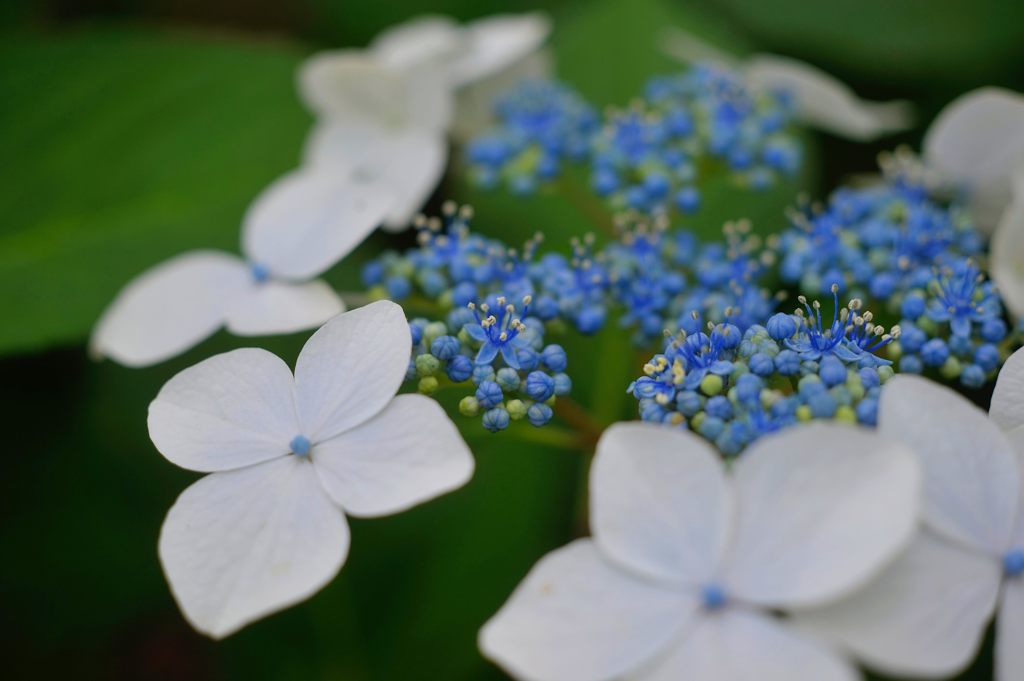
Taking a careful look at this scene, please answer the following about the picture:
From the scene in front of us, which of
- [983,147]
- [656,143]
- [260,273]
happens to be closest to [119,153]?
[260,273]

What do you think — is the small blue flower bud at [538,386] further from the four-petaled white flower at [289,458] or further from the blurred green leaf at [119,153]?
the blurred green leaf at [119,153]

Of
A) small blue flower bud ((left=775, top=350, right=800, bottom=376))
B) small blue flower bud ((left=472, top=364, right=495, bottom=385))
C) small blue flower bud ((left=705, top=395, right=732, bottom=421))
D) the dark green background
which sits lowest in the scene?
the dark green background

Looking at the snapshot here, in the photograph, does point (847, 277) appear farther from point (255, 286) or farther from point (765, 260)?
point (255, 286)

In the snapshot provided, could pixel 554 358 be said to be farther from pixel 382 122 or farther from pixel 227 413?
pixel 382 122

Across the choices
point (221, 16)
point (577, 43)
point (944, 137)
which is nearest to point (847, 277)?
point (944, 137)

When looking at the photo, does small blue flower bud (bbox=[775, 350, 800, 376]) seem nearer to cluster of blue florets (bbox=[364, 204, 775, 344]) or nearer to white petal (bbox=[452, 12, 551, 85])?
cluster of blue florets (bbox=[364, 204, 775, 344])

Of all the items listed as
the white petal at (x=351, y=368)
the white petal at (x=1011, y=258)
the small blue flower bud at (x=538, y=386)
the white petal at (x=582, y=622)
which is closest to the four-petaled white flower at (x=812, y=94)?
the white petal at (x=1011, y=258)

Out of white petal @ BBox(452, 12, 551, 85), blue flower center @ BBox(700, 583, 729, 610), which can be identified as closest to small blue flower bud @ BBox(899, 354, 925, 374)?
blue flower center @ BBox(700, 583, 729, 610)
